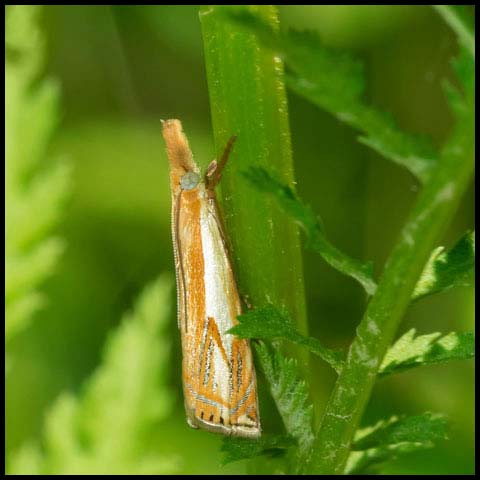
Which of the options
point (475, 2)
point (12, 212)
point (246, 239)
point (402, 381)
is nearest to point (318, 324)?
point (402, 381)

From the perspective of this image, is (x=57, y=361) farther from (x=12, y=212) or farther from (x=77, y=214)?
(x=12, y=212)

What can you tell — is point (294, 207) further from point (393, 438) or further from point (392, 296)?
point (393, 438)

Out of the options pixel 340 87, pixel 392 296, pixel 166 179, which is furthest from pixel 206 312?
pixel 166 179

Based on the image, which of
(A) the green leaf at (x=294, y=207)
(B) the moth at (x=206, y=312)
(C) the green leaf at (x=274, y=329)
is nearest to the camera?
(A) the green leaf at (x=294, y=207)

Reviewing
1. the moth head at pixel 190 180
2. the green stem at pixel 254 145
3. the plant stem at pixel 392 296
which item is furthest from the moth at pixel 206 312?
the plant stem at pixel 392 296

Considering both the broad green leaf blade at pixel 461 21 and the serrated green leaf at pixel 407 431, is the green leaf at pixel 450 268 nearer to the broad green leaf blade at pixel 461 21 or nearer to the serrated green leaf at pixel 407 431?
the serrated green leaf at pixel 407 431
